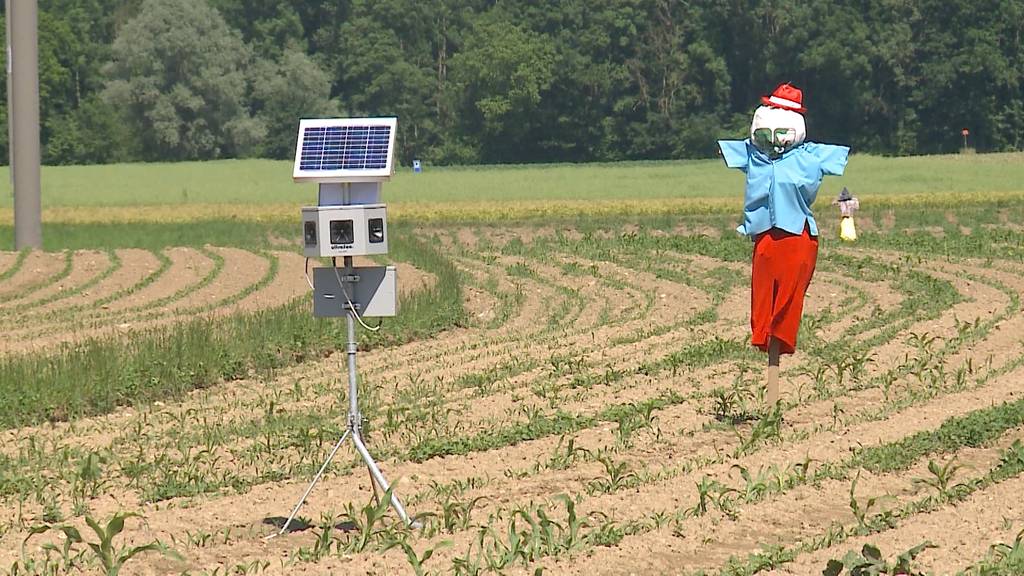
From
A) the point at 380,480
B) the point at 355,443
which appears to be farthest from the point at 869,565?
the point at 355,443

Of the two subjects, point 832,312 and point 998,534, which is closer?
point 998,534

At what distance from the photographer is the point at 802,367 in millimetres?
14367

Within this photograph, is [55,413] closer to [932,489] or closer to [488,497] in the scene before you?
[488,497]

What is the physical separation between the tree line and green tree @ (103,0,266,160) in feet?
0.31

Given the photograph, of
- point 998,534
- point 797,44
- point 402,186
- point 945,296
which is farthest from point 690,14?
point 998,534

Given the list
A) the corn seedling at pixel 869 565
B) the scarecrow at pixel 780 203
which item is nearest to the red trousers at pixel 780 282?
the scarecrow at pixel 780 203

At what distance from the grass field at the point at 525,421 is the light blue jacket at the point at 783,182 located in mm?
1336

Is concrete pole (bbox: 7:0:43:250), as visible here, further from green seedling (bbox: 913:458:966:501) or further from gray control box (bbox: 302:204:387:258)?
green seedling (bbox: 913:458:966:501)

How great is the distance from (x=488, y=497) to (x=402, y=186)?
41656mm

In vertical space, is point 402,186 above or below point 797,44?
below

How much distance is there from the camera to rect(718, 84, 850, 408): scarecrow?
11.9 metres

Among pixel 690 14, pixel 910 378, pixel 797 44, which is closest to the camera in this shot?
pixel 910 378

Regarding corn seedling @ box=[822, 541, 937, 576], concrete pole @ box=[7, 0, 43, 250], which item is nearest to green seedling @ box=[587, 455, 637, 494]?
corn seedling @ box=[822, 541, 937, 576]

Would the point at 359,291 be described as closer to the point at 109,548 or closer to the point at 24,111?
the point at 109,548
